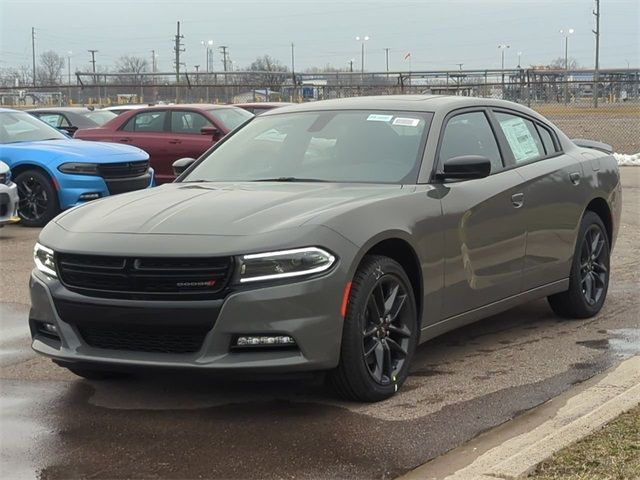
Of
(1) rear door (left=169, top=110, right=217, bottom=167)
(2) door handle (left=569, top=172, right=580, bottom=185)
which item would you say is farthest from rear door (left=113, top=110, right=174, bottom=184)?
(2) door handle (left=569, top=172, right=580, bottom=185)

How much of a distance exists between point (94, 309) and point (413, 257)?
171 cm

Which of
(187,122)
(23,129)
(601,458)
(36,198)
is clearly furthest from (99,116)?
(601,458)

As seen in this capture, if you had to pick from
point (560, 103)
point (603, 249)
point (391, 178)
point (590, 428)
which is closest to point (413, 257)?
point (391, 178)

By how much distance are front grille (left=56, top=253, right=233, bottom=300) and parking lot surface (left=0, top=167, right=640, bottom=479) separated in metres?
0.42

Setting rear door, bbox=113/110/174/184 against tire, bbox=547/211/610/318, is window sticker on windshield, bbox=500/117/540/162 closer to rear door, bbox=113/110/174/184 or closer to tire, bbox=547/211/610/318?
tire, bbox=547/211/610/318

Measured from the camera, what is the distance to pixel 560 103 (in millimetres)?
34562

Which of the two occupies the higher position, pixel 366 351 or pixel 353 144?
pixel 353 144

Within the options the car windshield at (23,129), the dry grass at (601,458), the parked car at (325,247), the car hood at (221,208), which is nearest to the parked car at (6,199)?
the car windshield at (23,129)

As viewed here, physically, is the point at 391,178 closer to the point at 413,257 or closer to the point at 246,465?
the point at 413,257

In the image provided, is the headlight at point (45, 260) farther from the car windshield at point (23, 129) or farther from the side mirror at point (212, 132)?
the side mirror at point (212, 132)

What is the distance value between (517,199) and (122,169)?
708 centimetres

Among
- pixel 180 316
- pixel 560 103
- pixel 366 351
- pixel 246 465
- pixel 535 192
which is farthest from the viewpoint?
pixel 560 103

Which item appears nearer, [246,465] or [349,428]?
[246,465]

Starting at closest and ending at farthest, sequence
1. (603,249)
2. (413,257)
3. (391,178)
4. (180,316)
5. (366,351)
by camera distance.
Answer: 1. (180,316)
2. (366,351)
3. (413,257)
4. (391,178)
5. (603,249)
